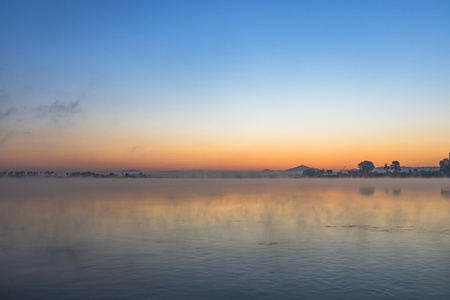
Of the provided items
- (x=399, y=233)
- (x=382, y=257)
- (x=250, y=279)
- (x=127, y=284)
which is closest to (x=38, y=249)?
(x=127, y=284)

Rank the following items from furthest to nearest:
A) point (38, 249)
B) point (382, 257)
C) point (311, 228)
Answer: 1. point (311, 228)
2. point (38, 249)
3. point (382, 257)

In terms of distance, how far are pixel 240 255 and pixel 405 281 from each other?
10047 millimetres

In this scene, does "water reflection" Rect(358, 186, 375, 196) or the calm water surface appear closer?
the calm water surface

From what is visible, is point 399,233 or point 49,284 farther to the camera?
point 399,233

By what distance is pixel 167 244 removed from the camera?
31.8 m

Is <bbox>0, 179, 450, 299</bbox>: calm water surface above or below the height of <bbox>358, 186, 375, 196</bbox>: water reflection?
below

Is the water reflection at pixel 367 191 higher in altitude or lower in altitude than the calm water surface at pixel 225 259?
higher

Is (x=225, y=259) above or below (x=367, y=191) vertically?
below


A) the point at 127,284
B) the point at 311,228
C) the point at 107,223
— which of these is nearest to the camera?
the point at 127,284

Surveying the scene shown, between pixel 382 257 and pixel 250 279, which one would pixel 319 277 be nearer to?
pixel 250 279

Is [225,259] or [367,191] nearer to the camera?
[225,259]

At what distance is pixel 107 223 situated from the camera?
147 feet

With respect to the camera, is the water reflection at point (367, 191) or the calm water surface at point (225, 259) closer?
the calm water surface at point (225, 259)

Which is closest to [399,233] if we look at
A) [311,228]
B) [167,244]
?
[311,228]
